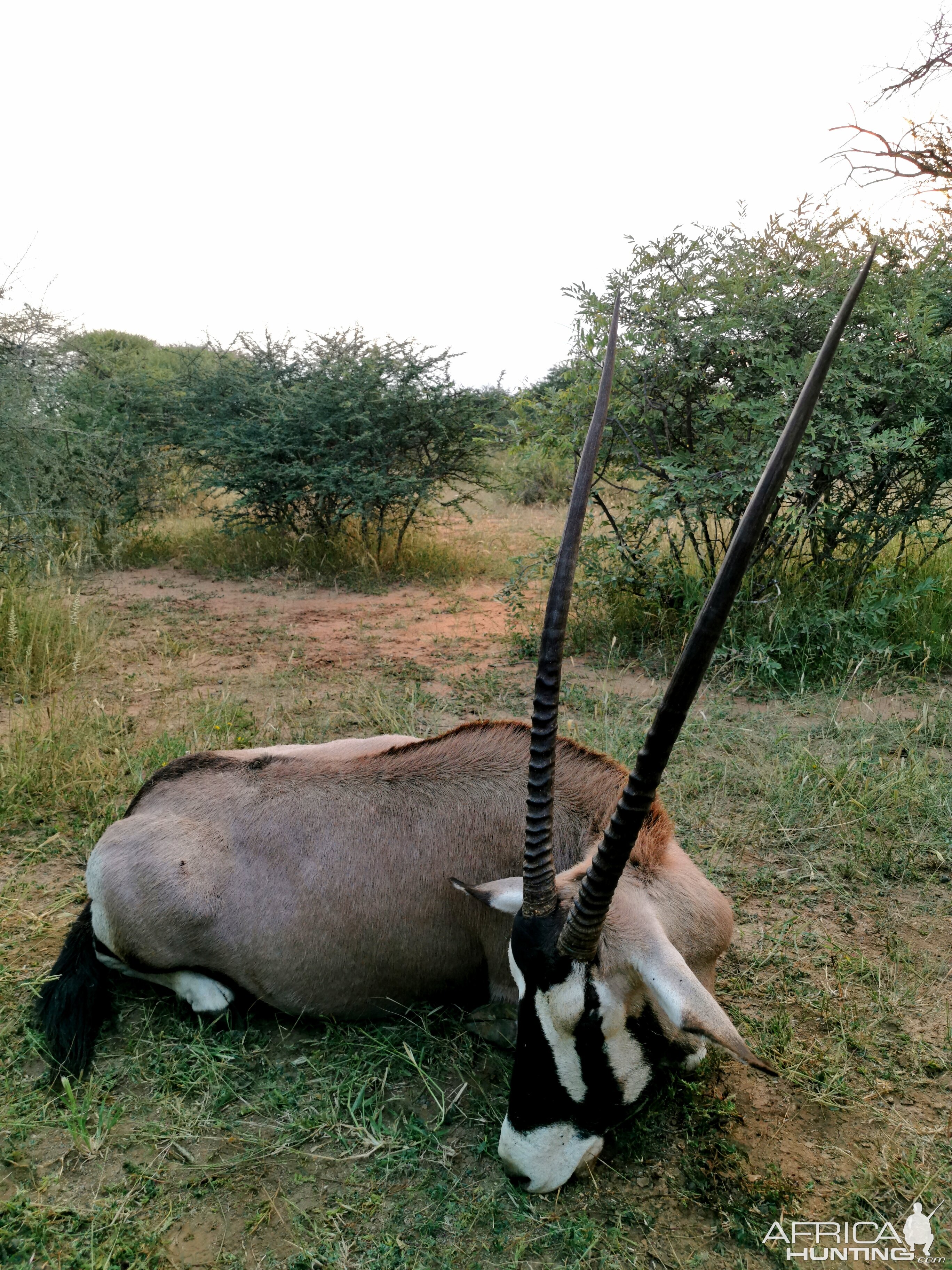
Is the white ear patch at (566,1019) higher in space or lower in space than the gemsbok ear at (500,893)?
lower

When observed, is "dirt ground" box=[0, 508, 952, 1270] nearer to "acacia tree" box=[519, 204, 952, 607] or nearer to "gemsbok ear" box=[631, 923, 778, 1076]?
"gemsbok ear" box=[631, 923, 778, 1076]

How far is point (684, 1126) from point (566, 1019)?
695mm

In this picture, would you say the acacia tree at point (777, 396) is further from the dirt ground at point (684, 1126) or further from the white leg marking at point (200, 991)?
the white leg marking at point (200, 991)

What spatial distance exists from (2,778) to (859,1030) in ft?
13.0

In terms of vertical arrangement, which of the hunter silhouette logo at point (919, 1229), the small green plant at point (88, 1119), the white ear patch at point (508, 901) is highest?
the white ear patch at point (508, 901)

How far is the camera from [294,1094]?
2.48 metres

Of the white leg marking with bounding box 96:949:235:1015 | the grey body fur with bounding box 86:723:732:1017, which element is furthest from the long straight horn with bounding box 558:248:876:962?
the white leg marking with bounding box 96:949:235:1015

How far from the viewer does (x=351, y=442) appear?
10.1 meters

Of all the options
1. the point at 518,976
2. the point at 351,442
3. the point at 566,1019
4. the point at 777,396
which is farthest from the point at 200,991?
the point at 351,442

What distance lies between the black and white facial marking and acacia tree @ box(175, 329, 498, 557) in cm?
830

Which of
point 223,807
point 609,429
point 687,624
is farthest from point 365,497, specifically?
point 223,807

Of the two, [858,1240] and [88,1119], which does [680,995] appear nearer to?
[858,1240]

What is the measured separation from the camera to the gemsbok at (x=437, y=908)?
197 cm

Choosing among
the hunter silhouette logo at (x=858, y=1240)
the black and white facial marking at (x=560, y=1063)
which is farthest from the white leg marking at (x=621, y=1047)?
the hunter silhouette logo at (x=858, y=1240)
